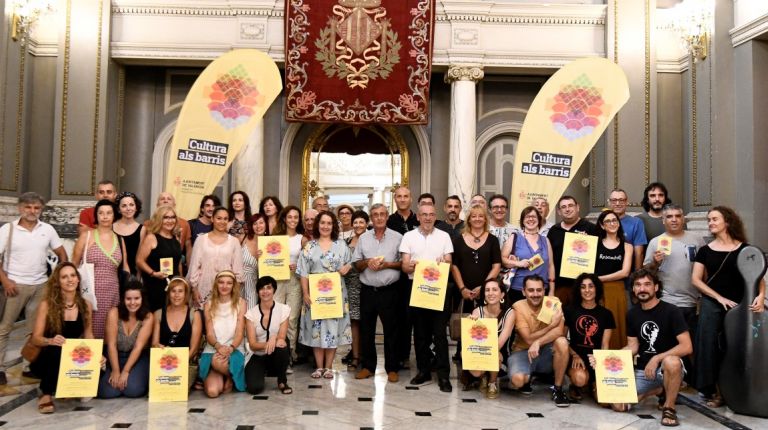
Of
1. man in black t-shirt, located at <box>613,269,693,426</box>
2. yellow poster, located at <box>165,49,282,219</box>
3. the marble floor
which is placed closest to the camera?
the marble floor

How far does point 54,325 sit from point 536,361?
3.38 meters

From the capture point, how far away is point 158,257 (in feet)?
15.6

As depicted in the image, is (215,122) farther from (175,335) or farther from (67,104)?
(67,104)

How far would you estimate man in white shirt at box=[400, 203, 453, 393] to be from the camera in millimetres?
4855

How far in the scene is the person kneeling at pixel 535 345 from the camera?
14.7ft

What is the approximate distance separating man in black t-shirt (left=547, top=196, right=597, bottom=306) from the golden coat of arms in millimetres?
4706

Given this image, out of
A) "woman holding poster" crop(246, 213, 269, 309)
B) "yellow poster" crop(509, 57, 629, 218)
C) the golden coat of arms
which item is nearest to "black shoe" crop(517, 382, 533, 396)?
"woman holding poster" crop(246, 213, 269, 309)

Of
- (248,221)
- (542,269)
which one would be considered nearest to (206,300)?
(248,221)

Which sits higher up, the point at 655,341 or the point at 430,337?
the point at 655,341

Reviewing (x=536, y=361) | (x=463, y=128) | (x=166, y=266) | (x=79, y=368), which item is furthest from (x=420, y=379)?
(x=463, y=128)

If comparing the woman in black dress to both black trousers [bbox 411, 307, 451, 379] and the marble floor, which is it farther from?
black trousers [bbox 411, 307, 451, 379]

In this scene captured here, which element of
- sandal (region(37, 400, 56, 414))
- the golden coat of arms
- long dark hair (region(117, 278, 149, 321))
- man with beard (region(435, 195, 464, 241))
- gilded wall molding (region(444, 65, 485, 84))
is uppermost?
the golden coat of arms

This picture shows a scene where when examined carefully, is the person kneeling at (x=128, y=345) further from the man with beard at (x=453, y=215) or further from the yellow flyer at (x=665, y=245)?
the yellow flyer at (x=665, y=245)

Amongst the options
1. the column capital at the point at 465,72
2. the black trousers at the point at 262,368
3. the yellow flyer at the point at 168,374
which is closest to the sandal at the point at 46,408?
the yellow flyer at the point at 168,374
